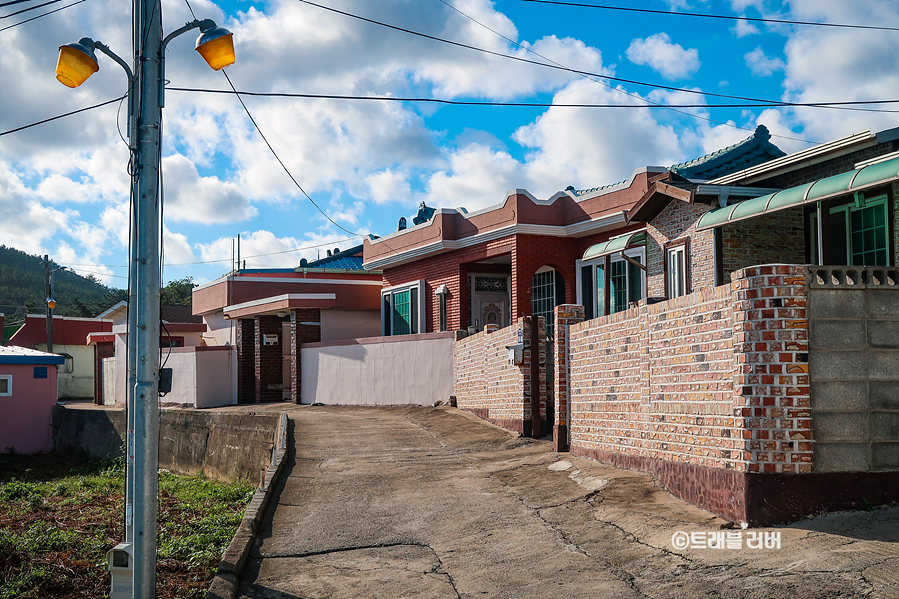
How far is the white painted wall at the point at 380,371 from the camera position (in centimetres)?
1853

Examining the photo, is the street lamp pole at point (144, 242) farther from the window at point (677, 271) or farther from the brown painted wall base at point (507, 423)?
the window at point (677, 271)

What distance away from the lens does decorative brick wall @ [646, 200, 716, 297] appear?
1224 cm

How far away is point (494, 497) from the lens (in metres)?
8.74

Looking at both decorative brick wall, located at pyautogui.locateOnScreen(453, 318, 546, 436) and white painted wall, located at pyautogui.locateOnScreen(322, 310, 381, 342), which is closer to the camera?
decorative brick wall, located at pyautogui.locateOnScreen(453, 318, 546, 436)

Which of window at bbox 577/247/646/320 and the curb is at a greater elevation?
window at bbox 577/247/646/320

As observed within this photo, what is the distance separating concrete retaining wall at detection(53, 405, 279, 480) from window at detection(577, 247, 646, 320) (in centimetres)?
743

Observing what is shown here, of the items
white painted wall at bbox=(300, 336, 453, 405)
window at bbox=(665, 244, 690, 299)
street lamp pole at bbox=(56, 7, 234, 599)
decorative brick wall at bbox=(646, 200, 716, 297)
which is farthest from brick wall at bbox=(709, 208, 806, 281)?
street lamp pole at bbox=(56, 7, 234, 599)

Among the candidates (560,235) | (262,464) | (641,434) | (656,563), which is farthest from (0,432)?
(656,563)

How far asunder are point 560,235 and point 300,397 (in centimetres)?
974

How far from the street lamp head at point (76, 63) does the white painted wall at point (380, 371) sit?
1269 centimetres

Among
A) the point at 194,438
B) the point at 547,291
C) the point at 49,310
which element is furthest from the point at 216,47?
the point at 49,310

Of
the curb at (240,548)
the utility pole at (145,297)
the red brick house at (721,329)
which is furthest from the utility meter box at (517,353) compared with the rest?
the utility pole at (145,297)

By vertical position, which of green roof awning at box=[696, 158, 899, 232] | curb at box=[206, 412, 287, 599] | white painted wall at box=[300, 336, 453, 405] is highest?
green roof awning at box=[696, 158, 899, 232]

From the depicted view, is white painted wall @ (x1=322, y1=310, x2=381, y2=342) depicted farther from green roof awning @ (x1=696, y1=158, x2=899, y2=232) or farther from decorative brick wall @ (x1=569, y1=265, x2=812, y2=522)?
decorative brick wall @ (x1=569, y1=265, x2=812, y2=522)
